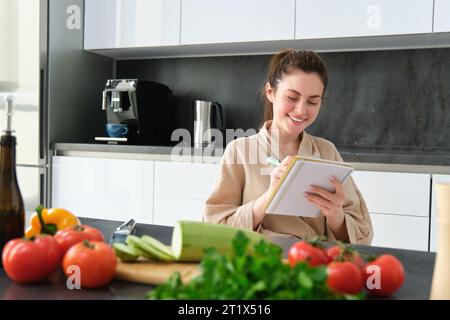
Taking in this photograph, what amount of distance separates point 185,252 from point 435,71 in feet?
7.47

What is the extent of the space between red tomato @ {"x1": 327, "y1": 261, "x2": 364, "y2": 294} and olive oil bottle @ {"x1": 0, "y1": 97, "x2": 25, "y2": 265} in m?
0.52

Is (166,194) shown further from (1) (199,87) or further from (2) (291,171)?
(2) (291,171)

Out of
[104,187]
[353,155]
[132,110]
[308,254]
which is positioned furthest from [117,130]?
[308,254]

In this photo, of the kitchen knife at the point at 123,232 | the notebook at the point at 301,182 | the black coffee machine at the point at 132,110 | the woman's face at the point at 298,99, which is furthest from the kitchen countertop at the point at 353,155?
the kitchen knife at the point at 123,232

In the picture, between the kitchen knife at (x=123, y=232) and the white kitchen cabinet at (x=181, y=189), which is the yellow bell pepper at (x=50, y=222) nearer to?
the kitchen knife at (x=123, y=232)

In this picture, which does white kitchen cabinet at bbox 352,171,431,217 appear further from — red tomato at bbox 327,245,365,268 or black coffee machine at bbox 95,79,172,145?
red tomato at bbox 327,245,365,268

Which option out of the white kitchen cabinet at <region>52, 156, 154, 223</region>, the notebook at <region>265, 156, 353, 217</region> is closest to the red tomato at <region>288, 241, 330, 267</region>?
the notebook at <region>265, 156, 353, 217</region>

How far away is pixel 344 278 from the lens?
0.63 m

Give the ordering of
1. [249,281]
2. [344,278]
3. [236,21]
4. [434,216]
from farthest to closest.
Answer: [236,21] → [434,216] → [344,278] → [249,281]

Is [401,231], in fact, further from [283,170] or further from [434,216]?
[283,170]

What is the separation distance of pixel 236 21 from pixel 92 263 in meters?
2.15

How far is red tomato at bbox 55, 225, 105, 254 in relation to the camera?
0.79 metres
